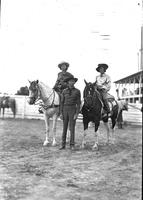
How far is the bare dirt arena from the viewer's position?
3656mm

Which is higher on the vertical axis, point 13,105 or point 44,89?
point 44,89

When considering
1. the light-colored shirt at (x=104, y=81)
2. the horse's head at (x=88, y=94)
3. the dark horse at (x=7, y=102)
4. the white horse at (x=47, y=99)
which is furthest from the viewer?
the dark horse at (x=7, y=102)

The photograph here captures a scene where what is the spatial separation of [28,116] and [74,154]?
13077mm

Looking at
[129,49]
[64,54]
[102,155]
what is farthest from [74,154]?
[129,49]

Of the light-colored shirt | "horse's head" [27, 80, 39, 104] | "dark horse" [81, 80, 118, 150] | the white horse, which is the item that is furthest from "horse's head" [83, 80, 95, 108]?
"horse's head" [27, 80, 39, 104]

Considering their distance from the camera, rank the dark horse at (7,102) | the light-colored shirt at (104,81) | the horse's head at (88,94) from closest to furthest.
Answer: the horse's head at (88,94) → the light-colored shirt at (104,81) → the dark horse at (7,102)

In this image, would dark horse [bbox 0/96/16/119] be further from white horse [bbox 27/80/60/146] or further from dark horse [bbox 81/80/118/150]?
dark horse [bbox 81/80/118/150]

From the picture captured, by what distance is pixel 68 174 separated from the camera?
4.75m

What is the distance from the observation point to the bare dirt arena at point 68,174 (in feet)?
12.0

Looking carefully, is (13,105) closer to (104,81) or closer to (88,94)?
(104,81)

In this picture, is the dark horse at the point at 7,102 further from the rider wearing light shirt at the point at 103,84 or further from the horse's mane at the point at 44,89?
the rider wearing light shirt at the point at 103,84

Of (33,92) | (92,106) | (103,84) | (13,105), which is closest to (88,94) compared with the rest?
(92,106)

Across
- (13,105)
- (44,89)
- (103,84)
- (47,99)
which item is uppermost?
(103,84)

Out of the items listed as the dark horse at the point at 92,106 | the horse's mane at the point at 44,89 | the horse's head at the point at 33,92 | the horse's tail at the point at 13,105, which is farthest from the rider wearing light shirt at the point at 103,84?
the horse's tail at the point at 13,105
